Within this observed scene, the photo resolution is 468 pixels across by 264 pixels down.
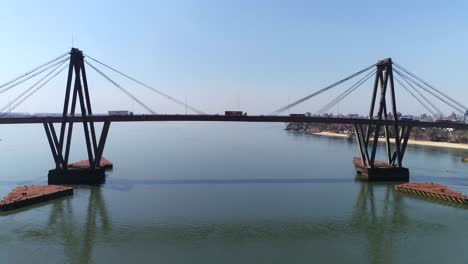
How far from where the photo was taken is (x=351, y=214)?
39.2 metres

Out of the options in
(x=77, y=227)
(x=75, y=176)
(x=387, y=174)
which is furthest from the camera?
(x=387, y=174)

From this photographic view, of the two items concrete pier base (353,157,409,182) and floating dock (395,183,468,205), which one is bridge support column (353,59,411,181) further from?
floating dock (395,183,468,205)

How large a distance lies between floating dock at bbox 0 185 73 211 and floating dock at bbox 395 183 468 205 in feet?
141

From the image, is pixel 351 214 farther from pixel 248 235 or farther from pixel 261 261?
pixel 261 261

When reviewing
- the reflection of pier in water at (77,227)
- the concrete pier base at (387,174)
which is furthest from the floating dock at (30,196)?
the concrete pier base at (387,174)

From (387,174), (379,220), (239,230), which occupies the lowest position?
(379,220)

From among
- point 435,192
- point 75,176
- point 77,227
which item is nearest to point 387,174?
point 435,192

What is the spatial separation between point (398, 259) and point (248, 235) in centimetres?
1164

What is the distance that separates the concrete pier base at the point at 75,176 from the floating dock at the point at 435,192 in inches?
1649

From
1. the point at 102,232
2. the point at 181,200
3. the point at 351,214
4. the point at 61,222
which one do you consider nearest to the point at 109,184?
the point at 181,200

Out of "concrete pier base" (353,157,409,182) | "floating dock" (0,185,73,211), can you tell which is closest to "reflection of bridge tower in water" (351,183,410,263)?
"concrete pier base" (353,157,409,182)

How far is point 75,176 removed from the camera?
5141 centimetres

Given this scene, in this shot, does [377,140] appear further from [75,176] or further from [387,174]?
[75,176]

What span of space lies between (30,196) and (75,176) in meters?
11.3
